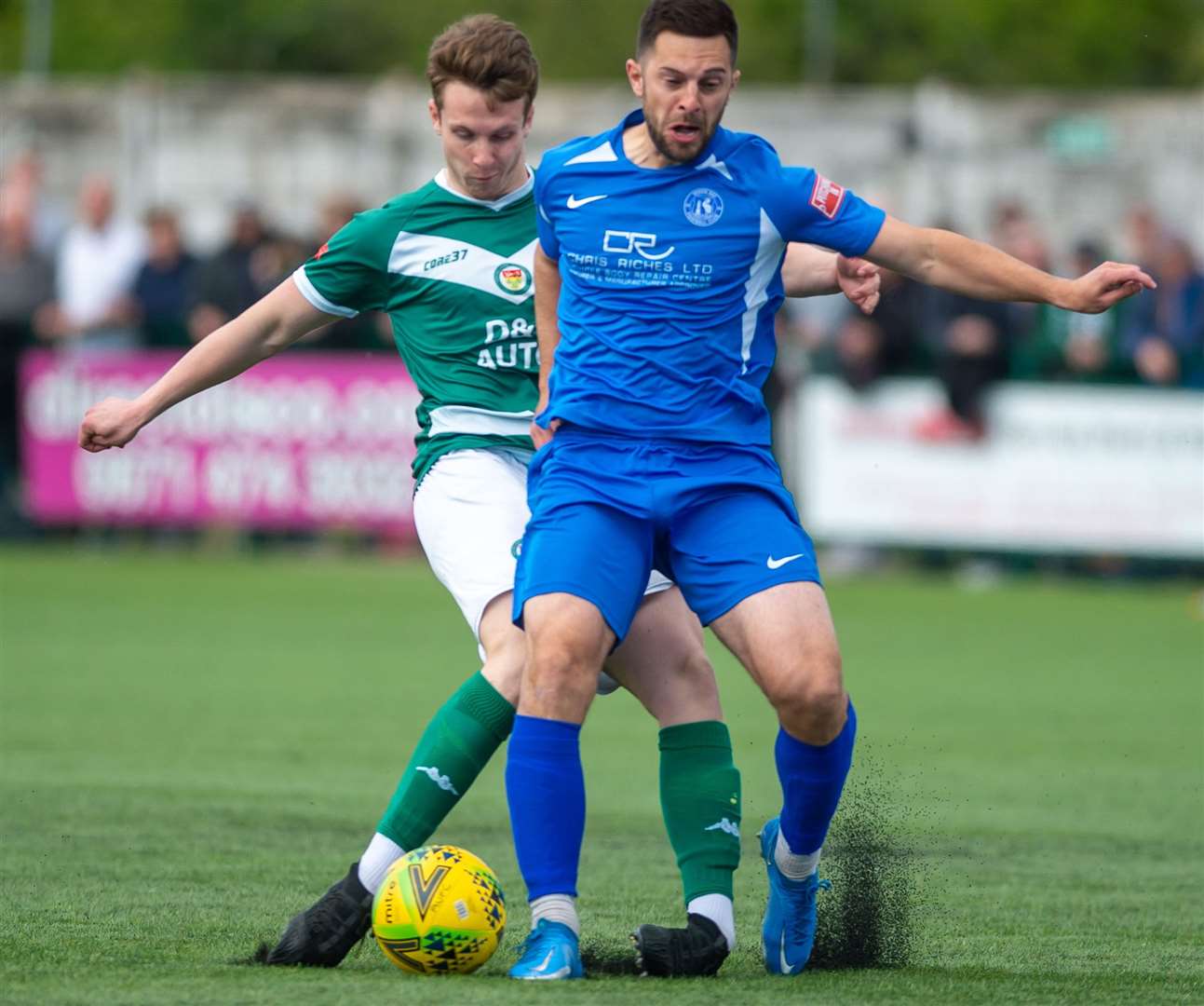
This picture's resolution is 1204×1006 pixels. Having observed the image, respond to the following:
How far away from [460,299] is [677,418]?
3.03 feet

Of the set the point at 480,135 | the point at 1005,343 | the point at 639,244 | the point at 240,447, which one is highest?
the point at 480,135

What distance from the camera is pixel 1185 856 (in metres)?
7.67

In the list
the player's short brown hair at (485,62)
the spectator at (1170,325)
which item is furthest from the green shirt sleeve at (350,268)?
the spectator at (1170,325)

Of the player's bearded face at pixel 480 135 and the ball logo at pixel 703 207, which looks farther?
the player's bearded face at pixel 480 135

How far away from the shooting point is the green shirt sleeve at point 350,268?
19.6ft

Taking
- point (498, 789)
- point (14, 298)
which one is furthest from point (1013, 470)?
point (498, 789)

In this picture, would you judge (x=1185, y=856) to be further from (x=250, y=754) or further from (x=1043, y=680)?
(x=1043, y=680)

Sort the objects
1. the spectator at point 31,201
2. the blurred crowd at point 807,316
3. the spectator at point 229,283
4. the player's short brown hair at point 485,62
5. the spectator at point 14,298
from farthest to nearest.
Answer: the spectator at point 31,201 → the spectator at point 14,298 → the spectator at point 229,283 → the blurred crowd at point 807,316 → the player's short brown hair at point 485,62

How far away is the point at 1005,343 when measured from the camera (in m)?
17.7

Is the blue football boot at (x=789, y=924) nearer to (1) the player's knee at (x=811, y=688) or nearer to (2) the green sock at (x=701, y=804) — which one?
(2) the green sock at (x=701, y=804)

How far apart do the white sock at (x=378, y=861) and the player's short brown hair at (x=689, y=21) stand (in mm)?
1997

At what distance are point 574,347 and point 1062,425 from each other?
1243 cm

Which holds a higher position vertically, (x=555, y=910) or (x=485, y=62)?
(x=485, y=62)

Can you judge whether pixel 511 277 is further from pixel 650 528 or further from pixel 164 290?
pixel 164 290
